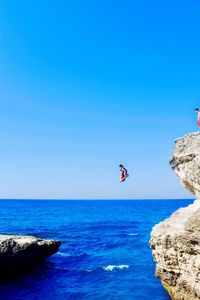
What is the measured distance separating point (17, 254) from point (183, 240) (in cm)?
1759

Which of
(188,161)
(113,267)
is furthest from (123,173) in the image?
(113,267)

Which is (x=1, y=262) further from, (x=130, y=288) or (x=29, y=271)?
(x=130, y=288)

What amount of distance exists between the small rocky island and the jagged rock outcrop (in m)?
14.9

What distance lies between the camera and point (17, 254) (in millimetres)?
30094

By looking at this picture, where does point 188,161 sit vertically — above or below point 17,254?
above

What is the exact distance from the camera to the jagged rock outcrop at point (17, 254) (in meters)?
29.5

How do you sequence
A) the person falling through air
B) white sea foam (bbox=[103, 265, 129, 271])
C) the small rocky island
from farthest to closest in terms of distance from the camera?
white sea foam (bbox=[103, 265, 129, 271]) < the person falling through air < the small rocky island

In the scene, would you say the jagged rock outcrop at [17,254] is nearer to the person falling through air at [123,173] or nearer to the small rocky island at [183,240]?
the person falling through air at [123,173]

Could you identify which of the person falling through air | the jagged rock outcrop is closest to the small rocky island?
the person falling through air

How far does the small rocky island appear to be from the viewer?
17.5 metres

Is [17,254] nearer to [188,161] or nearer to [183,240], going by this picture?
[183,240]

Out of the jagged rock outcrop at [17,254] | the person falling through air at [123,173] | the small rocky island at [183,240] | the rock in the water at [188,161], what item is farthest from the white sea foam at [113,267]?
the rock in the water at [188,161]

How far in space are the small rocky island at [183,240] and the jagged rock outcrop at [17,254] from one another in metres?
14.9

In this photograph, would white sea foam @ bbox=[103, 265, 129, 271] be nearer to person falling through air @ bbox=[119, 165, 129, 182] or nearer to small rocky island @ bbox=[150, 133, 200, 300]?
person falling through air @ bbox=[119, 165, 129, 182]
